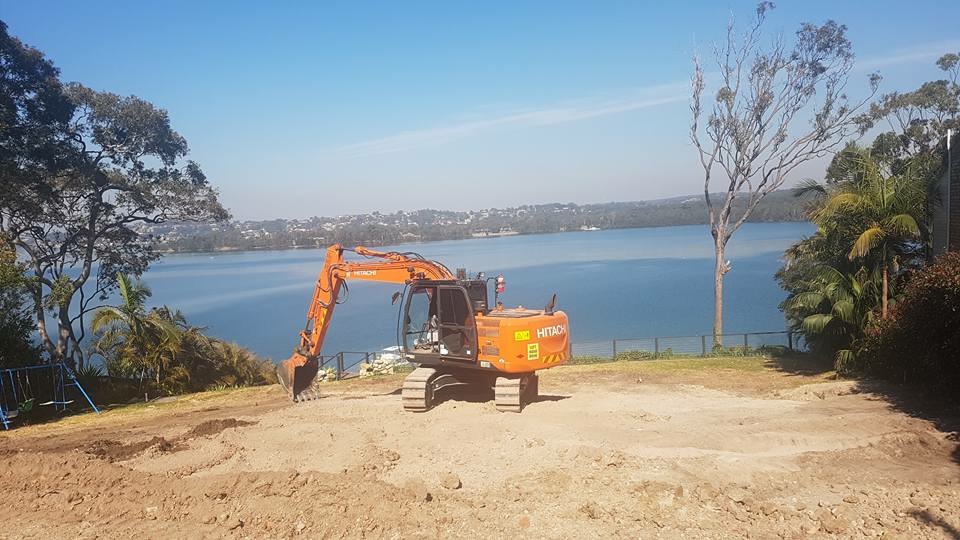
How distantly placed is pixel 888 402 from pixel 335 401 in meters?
11.5

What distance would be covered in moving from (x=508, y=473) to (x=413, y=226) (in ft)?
335

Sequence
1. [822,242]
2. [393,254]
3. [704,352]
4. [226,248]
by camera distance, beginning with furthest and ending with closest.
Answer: [226,248], [704,352], [822,242], [393,254]

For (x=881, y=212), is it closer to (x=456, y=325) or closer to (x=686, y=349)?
(x=456, y=325)

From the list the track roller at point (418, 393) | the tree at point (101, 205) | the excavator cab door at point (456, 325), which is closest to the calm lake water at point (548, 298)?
the tree at point (101, 205)

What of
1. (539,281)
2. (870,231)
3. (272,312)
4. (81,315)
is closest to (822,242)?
(870,231)

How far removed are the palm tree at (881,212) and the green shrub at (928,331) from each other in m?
1.53

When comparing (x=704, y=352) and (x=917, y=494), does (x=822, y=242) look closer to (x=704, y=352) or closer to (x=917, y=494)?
(x=704, y=352)

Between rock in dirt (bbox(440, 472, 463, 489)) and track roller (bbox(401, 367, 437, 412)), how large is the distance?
13.5 ft

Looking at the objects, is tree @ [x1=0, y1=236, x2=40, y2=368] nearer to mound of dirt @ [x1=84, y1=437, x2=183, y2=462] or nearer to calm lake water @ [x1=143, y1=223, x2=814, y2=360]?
mound of dirt @ [x1=84, y1=437, x2=183, y2=462]

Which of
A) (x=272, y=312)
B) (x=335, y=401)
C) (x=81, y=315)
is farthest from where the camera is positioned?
(x=272, y=312)

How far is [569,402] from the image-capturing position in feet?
48.6

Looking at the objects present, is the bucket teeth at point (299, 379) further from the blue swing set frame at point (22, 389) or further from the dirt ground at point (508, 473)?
the blue swing set frame at point (22, 389)

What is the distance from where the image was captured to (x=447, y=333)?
13.8m

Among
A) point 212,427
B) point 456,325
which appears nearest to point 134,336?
point 212,427
